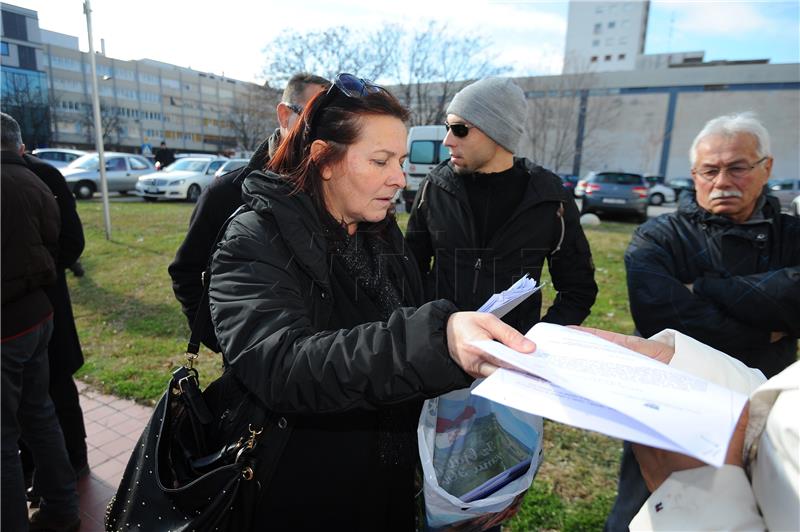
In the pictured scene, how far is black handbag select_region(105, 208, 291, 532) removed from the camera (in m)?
1.29

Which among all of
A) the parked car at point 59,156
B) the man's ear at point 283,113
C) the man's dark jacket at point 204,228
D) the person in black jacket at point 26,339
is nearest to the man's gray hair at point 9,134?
the person in black jacket at point 26,339

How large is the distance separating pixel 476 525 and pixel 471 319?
824 millimetres

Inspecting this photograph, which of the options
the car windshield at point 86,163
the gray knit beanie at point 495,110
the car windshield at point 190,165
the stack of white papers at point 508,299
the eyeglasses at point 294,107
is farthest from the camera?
the car windshield at point 190,165

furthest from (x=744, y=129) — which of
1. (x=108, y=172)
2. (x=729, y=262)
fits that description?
(x=108, y=172)

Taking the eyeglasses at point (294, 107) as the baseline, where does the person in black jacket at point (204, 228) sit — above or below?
below

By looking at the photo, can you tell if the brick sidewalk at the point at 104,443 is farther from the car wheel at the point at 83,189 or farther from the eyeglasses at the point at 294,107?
the car wheel at the point at 83,189

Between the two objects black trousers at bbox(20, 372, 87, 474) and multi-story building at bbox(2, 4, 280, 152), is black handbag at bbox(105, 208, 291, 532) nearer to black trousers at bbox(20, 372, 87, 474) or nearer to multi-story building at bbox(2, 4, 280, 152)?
black trousers at bbox(20, 372, 87, 474)

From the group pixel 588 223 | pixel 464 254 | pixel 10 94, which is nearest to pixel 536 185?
pixel 464 254

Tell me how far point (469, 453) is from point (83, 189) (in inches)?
775

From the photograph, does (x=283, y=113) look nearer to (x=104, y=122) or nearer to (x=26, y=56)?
(x=26, y=56)

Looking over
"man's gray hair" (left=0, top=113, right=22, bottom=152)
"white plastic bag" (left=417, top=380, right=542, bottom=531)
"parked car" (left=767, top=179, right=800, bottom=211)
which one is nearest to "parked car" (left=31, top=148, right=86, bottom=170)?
"man's gray hair" (left=0, top=113, right=22, bottom=152)

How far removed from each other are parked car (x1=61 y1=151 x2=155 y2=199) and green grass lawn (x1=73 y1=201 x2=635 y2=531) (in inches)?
275

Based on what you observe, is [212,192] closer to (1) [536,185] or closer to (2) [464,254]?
(2) [464,254]

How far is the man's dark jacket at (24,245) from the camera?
206 cm
